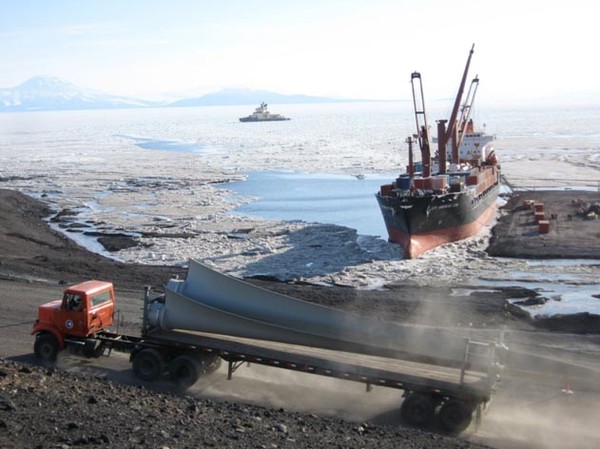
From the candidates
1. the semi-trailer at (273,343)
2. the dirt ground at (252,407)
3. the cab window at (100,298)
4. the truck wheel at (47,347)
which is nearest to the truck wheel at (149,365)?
the semi-trailer at (273,343)

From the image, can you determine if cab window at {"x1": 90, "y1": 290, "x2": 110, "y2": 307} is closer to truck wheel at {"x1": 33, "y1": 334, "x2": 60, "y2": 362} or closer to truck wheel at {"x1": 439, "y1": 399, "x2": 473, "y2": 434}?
truck wheel at {"x1": 33, "y1": 334, "x2": 60, "y2": 362}

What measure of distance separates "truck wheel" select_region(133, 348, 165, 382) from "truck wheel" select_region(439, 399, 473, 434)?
5.52 meters

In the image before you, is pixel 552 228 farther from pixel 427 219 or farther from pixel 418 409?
pixel 418 409

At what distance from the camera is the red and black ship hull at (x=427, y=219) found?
3186 cm

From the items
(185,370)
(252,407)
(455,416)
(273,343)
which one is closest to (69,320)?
(185,370)

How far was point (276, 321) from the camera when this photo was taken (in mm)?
14188

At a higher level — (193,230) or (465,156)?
(465,156)

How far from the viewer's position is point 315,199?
4956cm

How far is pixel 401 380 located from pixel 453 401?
0.93 metres

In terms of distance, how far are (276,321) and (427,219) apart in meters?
19.9

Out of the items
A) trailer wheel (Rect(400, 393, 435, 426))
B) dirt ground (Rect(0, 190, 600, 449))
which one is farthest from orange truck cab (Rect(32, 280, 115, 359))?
trailer wheel (Rect(400, 393, 435, 426))

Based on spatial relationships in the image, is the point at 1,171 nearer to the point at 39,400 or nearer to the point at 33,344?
the point at 33,344

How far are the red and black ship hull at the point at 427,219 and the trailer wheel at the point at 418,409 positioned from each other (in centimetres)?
1812

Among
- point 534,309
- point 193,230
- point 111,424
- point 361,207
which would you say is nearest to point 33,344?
point 111,424
